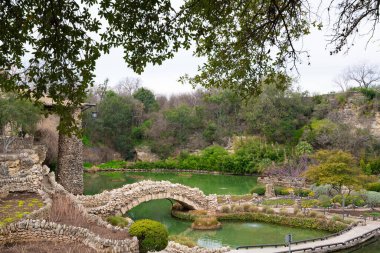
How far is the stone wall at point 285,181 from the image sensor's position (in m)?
33.1

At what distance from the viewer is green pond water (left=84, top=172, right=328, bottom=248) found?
18375 mm

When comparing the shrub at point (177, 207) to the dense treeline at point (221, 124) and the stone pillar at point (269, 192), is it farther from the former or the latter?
the dense treeline at point (221, 124)

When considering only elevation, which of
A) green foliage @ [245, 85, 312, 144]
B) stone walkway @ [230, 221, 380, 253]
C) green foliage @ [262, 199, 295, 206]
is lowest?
stone walkway @ [230, 221, 380, 253]

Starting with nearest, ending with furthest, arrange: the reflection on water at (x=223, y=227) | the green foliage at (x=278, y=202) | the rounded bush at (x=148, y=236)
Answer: the rounded bush at (x=148, y=236)
the reflection on water at (x=223, y=227)
the green foliage at (x=278, y=202)

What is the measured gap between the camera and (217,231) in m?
20.0

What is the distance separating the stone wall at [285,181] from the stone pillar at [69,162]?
636 inches

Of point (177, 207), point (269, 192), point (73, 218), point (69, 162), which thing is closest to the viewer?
point (73, 218)

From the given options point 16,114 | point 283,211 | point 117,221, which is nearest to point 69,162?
point 16,114

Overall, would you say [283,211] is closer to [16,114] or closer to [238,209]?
[238,209]

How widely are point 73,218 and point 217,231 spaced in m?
9.31

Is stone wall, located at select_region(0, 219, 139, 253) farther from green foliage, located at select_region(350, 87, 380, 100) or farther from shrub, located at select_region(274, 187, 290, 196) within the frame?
green foliage, located at select_region(350, 87, 380, 100)

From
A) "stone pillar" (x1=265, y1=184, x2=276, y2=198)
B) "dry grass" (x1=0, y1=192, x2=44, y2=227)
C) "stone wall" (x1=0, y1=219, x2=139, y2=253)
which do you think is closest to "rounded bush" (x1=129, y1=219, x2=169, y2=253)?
"stone wall" (x1=0, y1=219, x2=139, y2=253)

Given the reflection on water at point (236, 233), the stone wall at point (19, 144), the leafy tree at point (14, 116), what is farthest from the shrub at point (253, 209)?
the stone wall at point (19, 144)

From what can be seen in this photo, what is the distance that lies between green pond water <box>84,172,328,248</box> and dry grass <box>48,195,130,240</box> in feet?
18.9
